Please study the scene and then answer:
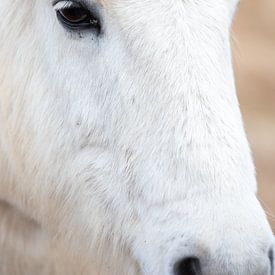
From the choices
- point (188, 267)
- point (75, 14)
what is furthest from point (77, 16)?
point (188, 267)

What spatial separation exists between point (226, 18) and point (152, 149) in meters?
0.36

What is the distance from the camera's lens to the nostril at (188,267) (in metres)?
1.88

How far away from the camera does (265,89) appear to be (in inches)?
214

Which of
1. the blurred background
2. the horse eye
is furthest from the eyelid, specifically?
the blurred background

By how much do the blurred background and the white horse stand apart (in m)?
A: 2.23

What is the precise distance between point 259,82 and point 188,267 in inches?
145

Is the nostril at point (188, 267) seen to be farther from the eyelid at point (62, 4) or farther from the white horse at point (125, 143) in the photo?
the eyelid at point (62, 4)

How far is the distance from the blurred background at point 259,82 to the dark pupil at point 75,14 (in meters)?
2.35

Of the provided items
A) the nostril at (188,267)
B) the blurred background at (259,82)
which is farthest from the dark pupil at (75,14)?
the blurred background at (259,82)

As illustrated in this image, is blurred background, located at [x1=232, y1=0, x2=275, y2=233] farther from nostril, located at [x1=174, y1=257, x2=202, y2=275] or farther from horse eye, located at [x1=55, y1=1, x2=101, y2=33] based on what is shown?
nostril, located at [x1=174, y1=257, x2=202, y2=275]

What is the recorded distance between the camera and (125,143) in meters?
2.05

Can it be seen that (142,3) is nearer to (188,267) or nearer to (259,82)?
(188,267)

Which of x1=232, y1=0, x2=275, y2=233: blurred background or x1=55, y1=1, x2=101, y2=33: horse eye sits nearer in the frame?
x1=55, y1=1, x2=101, y2=33: horse eye

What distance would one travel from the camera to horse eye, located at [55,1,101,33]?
208 centimetres
